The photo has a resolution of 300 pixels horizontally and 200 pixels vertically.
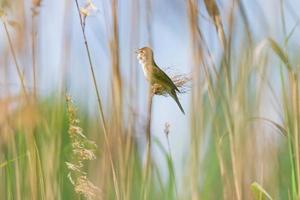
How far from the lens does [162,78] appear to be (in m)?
1.25

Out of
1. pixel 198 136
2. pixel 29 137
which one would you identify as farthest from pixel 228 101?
pixel 29 137

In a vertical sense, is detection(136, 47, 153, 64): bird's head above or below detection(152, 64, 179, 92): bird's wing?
above

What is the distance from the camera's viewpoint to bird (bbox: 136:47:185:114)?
46.9 inches

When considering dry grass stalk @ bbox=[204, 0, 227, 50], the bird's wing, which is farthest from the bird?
dry grass stalk @ bbox=[204, 0, 227, 50]

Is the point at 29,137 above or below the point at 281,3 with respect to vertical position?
below

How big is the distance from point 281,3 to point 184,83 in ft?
0.87

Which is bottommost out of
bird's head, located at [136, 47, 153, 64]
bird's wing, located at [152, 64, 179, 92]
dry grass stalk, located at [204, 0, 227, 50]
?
bird's wing, located at [152, 64, 179, 92]

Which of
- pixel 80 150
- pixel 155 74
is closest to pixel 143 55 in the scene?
pixel 155 74

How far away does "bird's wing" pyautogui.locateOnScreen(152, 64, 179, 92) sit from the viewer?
124 cm

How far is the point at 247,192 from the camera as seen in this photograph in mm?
1239

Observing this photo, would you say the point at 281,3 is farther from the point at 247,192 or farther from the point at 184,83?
the point at 247,192

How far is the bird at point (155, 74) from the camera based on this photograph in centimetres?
119

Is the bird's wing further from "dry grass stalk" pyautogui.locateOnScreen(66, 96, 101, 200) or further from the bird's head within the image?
"dry grass stalk" pyautogui.locateOnScreen(66, 96, 101, 200)

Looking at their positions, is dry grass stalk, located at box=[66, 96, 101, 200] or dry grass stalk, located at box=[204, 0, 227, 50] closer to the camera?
dry grass stalk, located at box=[204, 0, 227, 50]
